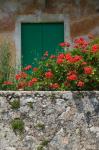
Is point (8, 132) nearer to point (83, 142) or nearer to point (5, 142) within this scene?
point (5, 142)

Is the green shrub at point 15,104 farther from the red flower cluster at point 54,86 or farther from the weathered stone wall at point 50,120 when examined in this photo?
the red flower cluster at point 54,86

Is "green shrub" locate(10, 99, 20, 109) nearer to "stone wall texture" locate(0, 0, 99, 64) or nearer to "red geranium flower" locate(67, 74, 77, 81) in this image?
"red geranium flower" locate(67, 74, 77, 81)

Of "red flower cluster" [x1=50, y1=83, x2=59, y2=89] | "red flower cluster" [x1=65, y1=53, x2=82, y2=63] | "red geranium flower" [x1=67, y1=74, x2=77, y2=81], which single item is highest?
"red flower cluster" [x1=65, y1=53, x2=82, y2=63]

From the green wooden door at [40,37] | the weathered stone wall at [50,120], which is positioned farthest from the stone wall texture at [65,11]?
the weathered stone wall at [50,120]

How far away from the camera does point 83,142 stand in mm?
8320

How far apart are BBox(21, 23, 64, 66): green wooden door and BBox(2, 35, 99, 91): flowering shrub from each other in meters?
3.84

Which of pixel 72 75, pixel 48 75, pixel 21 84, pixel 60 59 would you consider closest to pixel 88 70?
pixel 72 75

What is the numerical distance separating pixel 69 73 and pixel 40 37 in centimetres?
456

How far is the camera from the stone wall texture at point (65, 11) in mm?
12836

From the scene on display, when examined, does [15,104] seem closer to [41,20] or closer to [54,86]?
[54,86]

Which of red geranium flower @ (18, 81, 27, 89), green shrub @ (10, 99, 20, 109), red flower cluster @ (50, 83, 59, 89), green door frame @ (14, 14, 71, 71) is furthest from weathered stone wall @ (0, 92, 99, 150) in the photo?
green door frame @ (14, 14, 71, 71)

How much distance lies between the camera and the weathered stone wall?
829cm

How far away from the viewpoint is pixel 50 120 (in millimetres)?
8336

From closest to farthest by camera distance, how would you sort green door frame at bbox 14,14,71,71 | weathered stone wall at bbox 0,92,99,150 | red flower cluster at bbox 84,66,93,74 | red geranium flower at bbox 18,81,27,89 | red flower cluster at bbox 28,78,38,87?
weathered stone wall at bbox 0,92,99,150
red flower cluster at bbox 84,66,93,74
red flower cluster at bbox 28,78,38,87
red geranium flower at bbox 18,81,27,89
green door frame at bbox 14,14,71,71
